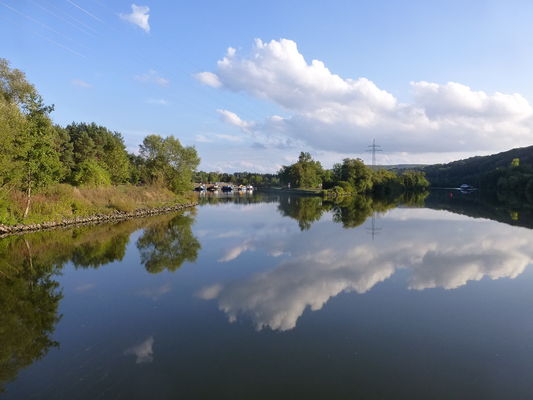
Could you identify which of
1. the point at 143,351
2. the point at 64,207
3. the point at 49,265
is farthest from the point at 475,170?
the point at 143,351

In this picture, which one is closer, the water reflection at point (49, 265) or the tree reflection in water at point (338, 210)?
the water reflection at point (49, 265)

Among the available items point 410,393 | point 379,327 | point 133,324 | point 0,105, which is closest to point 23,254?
point 133,324

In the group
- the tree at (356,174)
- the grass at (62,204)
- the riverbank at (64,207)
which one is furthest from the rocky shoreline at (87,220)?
the tree at (356,174)

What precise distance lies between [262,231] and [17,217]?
12896 mm

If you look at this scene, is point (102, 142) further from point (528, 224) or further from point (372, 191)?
point (372, 191)

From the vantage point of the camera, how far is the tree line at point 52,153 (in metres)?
15.2

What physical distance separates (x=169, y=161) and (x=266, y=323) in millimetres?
38468

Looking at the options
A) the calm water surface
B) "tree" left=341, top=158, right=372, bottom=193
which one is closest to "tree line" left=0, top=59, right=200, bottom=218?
the calm water surface

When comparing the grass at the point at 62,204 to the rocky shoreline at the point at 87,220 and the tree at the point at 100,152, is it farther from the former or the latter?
the tree at the point at 100,152

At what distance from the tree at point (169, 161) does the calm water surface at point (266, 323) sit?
2786 cm

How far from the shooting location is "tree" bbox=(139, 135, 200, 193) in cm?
3944

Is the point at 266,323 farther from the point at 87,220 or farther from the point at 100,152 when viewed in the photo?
the point at 100,152

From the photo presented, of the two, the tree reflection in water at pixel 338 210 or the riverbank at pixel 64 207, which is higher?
the riverbank at pixel 64 207

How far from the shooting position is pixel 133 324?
19.2 feet
